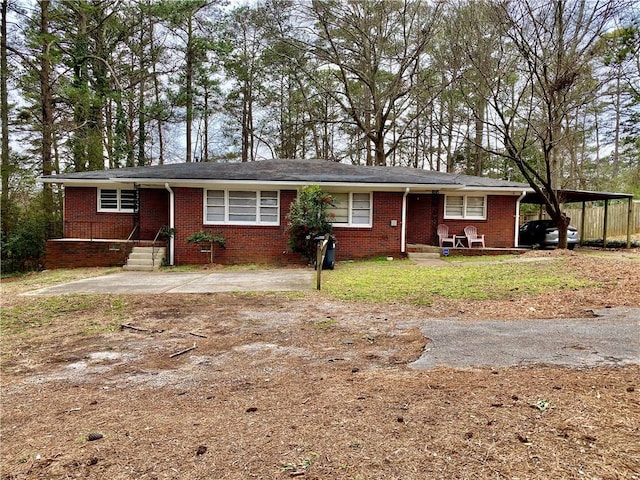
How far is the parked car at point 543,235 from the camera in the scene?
645 inches

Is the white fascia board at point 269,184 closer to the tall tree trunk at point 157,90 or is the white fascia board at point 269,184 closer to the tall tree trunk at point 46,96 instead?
the tall tree trunk at point 46,96

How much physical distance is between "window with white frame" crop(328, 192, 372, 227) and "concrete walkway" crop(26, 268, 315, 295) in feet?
10.1

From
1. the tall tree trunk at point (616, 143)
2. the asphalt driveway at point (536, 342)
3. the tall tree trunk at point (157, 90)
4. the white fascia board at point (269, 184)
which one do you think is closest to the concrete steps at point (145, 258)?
the white fascia board at point (269, 184)

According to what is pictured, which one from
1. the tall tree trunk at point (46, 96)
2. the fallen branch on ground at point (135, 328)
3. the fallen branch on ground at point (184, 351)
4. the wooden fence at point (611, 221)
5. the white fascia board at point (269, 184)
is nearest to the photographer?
the fallen branch on ground at point (184, 351)

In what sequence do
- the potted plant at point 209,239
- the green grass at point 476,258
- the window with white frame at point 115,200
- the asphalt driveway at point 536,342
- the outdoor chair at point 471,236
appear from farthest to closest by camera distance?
the outdoor chair at point 471,236
the window with white frame at point 115,200
the green grass at point 476,258
the potted plant at point 209,239
the asphalt driveway at point 536,342

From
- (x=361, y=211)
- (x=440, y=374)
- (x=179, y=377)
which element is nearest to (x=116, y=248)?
(x=361, y=211)

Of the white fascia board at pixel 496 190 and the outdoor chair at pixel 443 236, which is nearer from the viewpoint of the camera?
the white fascia board at pixel 496 190

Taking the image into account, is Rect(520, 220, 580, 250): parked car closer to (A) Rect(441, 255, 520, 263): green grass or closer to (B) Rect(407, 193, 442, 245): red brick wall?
(A) Rect(441, 255, 520, 263): green grass

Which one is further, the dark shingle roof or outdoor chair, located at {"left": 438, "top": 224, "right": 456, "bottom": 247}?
outdoor chair, located at {"left": 438, "top": 224, "right": 456, "bottom": 247}

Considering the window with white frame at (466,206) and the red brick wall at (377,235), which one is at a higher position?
the window with white frame at (466,206)

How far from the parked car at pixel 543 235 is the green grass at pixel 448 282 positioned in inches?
272

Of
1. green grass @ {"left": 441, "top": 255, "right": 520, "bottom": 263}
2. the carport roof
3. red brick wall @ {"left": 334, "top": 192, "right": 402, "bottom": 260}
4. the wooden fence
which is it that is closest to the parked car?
the carport roof

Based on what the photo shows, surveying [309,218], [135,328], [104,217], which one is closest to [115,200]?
[104,217]

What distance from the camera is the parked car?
645 inches
